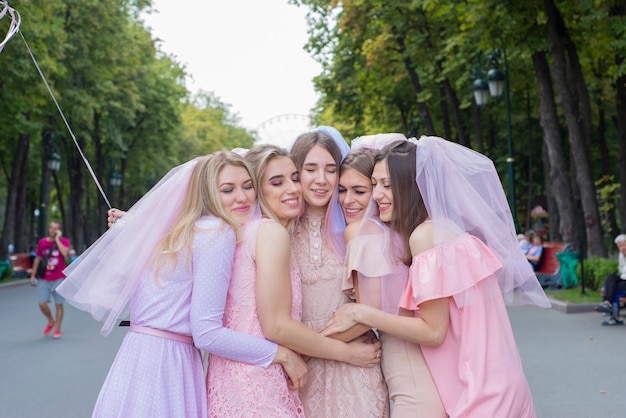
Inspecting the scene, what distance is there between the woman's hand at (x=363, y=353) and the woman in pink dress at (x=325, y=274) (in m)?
0.06

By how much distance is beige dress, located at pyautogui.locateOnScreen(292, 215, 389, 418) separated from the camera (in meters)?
3.65

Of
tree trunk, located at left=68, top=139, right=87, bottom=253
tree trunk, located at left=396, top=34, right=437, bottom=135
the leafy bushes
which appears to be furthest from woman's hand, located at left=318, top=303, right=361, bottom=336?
tree trunk, located at left=68, top=139, right=87, bottom=253

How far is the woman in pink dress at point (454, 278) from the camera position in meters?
3.40

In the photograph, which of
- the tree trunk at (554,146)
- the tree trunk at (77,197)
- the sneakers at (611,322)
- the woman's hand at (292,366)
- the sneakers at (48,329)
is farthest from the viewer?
the tree trunk at (77,197)

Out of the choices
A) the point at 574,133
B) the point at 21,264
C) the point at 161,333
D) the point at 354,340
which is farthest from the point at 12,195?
the point at 354,340

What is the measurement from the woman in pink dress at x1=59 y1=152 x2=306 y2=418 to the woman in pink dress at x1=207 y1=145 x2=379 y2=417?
0.20ft

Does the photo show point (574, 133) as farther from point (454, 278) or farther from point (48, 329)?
point (454, 278)

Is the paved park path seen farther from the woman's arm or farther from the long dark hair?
the woman's arm

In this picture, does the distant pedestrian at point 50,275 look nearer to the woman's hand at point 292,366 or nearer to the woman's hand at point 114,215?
the woman's hand at point 114,215

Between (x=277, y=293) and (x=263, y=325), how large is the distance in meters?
0.16

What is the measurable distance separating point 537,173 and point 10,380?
100 ft

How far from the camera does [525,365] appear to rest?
9.23m

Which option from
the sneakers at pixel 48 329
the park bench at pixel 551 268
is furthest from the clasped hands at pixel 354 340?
the park bench at pixel 551 268

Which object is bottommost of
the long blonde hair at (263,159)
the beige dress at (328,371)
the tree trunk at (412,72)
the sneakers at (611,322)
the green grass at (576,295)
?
the green grass at (576,295)
